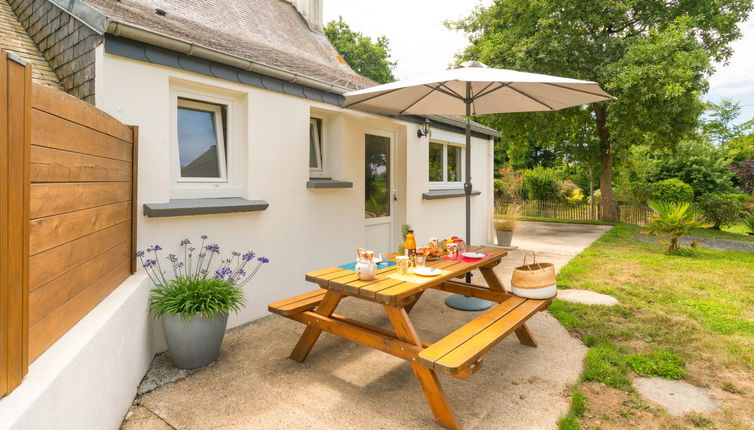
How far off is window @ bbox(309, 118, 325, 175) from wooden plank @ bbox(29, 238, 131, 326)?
2.98 meters

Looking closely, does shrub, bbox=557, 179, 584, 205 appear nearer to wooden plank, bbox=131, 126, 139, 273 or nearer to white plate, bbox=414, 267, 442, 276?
white plate, bbox=414, 267, 442, 276

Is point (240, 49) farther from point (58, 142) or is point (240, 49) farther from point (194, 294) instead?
point (58, 142)

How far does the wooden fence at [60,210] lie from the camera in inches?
56.7

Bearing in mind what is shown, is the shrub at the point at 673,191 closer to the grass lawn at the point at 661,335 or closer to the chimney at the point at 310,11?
the grass lawn at the point at 661,335

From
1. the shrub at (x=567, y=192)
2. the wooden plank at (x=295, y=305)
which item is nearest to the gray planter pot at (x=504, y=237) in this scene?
the wooden plank at (x=295, y=305)

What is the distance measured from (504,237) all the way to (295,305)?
6.91 meters

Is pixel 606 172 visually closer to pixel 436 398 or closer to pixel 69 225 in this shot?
pixel 436 398

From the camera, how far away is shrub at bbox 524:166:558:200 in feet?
65.3

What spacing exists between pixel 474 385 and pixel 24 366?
104 inches

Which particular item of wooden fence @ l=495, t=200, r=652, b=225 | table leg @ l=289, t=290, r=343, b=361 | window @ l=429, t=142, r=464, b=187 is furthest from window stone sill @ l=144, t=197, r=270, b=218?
wooden fence @ l=495, t=200, r=652, b=225

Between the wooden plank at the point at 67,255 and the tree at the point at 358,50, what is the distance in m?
23.8

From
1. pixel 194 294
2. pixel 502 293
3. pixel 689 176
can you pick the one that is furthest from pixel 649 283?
pixel 689 176

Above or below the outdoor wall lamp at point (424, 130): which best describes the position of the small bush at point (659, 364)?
below

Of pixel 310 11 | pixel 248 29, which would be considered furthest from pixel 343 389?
pixel 310 11
